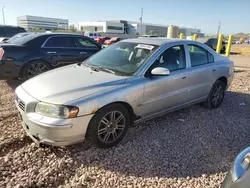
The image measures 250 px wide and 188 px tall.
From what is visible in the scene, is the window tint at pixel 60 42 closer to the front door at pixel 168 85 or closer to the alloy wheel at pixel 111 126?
the front door at pixel 168 85

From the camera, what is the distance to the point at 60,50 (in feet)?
22.6

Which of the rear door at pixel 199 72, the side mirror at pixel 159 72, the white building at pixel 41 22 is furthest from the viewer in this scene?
the white building at pixel 41 22

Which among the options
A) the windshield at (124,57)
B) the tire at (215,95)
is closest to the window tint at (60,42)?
the windshield at (124,57)

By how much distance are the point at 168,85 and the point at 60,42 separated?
4.47m

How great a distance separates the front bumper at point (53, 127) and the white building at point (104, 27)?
84.1m

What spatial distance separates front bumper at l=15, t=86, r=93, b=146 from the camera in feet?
9.04

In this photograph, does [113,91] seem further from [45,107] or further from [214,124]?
[214,124]

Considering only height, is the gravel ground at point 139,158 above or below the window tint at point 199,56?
below

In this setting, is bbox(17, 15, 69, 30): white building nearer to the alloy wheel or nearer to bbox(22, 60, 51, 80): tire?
bbox(22, 60, 51, 80): tire

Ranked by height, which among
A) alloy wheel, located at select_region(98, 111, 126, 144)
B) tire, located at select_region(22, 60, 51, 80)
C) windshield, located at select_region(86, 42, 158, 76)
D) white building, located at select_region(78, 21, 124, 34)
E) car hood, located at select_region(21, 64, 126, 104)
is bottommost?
alloy wheel, located at select_region(98, 111, 126, 144)

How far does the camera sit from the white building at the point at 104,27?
86137 mm

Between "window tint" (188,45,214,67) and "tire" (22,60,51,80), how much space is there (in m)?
4.15

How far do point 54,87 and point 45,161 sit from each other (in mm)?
975

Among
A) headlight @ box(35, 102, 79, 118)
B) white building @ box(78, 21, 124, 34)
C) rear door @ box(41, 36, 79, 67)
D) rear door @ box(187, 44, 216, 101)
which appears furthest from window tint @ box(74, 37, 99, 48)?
white building @ box(78, 21, 124, 34)
